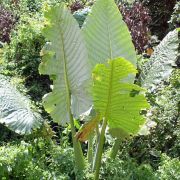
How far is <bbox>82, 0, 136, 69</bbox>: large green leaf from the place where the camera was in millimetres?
3056

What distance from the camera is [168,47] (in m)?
3.40

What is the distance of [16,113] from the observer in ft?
10.5

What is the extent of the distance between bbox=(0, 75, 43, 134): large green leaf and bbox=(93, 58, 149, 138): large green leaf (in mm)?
523

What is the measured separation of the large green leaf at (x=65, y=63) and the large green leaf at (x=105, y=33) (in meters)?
0.10

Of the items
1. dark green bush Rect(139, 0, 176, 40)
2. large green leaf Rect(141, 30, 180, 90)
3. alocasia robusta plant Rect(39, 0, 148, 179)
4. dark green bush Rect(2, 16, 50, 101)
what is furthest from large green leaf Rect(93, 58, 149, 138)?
dark green bush Rect(139, 0, 176, 40)

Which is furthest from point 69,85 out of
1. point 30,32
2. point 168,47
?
point 30,32

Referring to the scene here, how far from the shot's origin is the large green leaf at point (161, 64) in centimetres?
330

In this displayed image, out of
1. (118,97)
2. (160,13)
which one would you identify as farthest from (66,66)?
(160,13)

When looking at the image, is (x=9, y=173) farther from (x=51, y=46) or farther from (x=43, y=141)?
(x=51, y=46)

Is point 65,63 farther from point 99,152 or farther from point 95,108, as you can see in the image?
point 99,152

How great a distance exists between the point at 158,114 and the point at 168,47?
23.2 inches

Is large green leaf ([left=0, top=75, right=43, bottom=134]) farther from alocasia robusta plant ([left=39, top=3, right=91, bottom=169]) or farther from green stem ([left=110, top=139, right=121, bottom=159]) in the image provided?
green stem ([left=110, top=139, right=121, bottom=159])

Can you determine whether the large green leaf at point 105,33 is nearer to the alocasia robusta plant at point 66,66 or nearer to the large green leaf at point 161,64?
the alocasia robusta plant at point 66,66

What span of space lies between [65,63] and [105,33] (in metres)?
0.33
